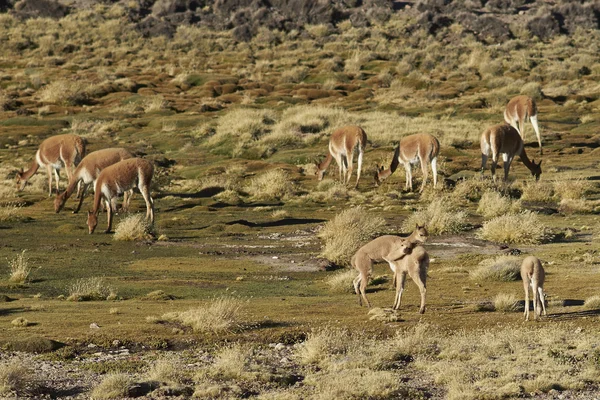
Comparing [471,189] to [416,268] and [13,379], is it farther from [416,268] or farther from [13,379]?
[13,379]

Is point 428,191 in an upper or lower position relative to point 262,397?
lower

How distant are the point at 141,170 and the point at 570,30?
8049 cm

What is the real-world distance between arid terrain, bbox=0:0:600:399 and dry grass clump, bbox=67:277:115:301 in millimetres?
47

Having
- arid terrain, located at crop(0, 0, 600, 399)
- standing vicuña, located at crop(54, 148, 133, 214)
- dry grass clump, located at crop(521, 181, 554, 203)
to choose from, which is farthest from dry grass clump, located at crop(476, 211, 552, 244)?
standing vicuña, located at crop(54, 148, 133, 214)

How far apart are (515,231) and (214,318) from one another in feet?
34.7

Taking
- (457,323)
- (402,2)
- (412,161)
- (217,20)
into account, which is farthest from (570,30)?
(457,323)

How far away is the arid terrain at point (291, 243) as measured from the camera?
10.8m

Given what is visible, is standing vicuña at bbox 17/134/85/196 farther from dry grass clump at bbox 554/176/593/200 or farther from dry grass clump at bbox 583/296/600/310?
dry grass clump at bbox 583/296/600/310

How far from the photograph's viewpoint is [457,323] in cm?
1298

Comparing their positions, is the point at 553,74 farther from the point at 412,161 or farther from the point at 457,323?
the point at 457,323

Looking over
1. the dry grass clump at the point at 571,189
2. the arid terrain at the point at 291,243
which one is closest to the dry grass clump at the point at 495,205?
the arid terrain at the point at 291,243

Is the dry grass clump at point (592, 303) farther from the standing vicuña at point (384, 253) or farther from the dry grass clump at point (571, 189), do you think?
the dry grass clump at point (571, 189)

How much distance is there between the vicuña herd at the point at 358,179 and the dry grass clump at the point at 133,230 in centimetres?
83

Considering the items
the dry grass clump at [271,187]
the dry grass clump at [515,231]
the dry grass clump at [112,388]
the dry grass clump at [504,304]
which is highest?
the dry grass clump at [112,388]
